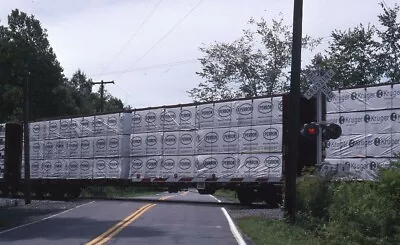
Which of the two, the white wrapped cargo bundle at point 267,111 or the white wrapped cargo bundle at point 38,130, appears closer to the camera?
the white wrapped cargo bundle at point 267,111

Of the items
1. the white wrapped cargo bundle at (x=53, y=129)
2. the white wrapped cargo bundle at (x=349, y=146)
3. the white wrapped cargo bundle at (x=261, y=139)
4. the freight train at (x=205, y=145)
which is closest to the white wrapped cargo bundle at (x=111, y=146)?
the freight train at (x=205, y=145)

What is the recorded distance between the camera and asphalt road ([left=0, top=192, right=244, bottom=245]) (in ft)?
54.5

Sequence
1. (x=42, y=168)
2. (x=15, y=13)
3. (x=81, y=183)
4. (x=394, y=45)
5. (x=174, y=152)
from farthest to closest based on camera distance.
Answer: (x=15, y=13) → (x=394, y=45) → (x=42, y=168) → (x=81, y=183) → (x=174, y=152)

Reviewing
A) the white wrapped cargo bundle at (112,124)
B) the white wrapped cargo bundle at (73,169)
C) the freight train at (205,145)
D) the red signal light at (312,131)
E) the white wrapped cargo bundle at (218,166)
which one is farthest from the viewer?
the white wrapped cargo bundle at (73,169)

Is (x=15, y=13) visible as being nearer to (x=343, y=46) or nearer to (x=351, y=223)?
(x=343, y=46)

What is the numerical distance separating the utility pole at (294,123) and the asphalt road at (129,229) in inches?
78.3

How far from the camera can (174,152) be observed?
31.0m

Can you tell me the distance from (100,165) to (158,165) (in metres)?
4.62

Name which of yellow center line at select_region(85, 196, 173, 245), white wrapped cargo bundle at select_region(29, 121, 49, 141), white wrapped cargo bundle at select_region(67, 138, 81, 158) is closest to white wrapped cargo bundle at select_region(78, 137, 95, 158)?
white wrapped cargo bundle at select_region(67, 138, 81, 158)

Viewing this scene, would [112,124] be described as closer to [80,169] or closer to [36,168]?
[80,169]

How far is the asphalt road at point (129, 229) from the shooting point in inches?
655

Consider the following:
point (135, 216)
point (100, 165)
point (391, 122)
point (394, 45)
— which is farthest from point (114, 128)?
point (394, 45)

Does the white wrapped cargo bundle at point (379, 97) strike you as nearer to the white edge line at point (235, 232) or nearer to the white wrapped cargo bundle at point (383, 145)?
the white wrapped cargo bundle at point (383, 145)

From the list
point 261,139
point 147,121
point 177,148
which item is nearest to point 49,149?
point 147,121
